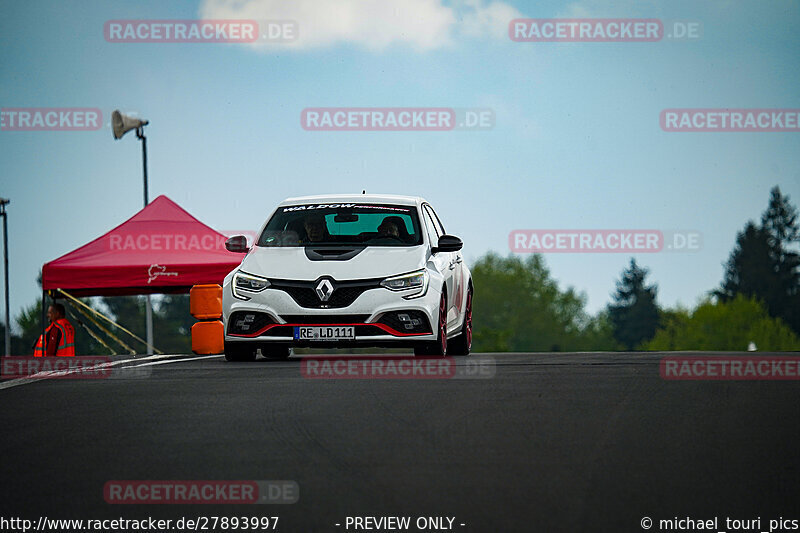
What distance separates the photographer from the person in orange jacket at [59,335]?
18641 millimetres

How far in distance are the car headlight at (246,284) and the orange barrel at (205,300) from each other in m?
5.86

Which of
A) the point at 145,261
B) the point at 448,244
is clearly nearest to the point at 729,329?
the point at 145,261

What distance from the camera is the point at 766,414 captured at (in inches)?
294

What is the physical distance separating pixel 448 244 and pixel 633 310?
133 meters

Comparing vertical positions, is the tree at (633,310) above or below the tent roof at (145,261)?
below

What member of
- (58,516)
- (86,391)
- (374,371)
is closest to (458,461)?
(58,516)

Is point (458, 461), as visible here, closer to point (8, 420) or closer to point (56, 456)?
point (56, 456)

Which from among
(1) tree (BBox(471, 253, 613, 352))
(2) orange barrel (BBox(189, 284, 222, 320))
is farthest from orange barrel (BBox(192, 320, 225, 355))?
(1) tree (BBox(471, 253, 613, 352))

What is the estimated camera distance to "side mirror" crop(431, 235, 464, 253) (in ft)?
43.6

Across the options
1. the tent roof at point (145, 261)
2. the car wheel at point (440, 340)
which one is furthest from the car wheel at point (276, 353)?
the tent roof at point (145, 261)

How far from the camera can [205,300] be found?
735 inches

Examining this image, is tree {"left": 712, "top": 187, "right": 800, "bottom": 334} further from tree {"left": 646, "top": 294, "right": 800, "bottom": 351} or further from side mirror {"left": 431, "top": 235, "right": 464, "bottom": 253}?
side mirror {"left": 431, "top": 235, "right": 464, "bottom": 253}

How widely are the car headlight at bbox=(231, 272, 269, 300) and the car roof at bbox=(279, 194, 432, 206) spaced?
1547 millimetres

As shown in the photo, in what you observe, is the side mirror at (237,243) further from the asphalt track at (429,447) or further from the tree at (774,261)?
the tree at (774,261)
